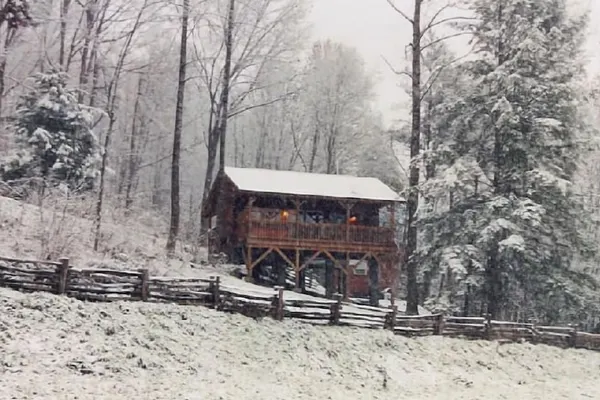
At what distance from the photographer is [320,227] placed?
81.0 ft

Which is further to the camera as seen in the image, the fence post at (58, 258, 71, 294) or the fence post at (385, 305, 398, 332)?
the fence post at (385, 305, 398, 332)

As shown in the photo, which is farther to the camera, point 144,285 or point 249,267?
point 249,267

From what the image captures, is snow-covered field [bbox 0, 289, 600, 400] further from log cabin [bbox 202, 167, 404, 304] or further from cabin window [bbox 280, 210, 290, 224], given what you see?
cabin window [bbox 280, 210, 290, 224]

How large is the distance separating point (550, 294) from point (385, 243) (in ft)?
21.6

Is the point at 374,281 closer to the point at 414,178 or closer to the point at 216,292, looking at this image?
the point at 414,178

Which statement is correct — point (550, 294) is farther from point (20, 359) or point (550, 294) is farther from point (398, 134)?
point (20, 359)

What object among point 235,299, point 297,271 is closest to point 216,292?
point 235,299

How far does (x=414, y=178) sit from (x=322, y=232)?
498 cm

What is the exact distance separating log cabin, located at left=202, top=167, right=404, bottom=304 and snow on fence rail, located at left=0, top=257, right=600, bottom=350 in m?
5.83

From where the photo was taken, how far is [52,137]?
77.5ft

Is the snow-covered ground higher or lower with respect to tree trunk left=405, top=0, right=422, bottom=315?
lower

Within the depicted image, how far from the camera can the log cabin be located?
24156mm

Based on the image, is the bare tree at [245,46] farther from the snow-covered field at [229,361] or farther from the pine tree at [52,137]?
the snow-covered field at [229,361]

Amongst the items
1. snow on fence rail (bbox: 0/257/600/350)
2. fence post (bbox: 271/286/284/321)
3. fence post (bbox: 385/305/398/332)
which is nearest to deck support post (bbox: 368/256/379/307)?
snow on fence rail (bbox: 0/257/600/350)
